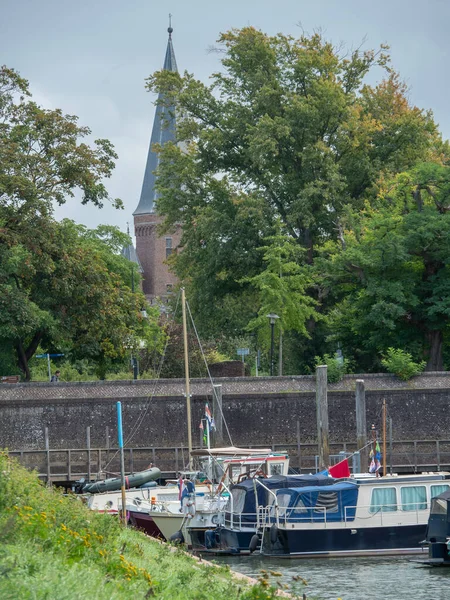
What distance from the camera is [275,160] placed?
58.2 m

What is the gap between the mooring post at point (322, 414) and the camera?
144 feet

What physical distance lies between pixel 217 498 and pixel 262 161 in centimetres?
2835

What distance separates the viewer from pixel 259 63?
59000 millimetres

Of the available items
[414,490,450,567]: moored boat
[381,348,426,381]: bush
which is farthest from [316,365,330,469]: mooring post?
[414,490,450,567]: moored boat

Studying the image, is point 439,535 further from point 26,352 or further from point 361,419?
point 26,352

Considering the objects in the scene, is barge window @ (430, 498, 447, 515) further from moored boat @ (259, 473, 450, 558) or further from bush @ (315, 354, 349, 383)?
bush @ (315, 354, 349, 383)

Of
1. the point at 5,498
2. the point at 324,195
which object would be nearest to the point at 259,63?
the point at 324,195

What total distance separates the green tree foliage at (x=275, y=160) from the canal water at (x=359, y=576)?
1041 inches

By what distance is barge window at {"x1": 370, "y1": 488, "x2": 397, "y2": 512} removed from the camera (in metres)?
29.9

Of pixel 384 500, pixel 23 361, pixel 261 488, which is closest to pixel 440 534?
pixel 384 500

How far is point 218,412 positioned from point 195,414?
167 centimetres

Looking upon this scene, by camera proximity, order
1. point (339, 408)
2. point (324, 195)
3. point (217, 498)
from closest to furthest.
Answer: point (217, 498), point (339, 408), point (324, 195)

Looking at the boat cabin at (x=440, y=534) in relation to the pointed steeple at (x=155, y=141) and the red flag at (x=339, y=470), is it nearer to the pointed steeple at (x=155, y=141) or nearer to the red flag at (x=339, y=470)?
the red flag at (x=339, y=470)

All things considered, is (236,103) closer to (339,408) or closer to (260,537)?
(339,408)
